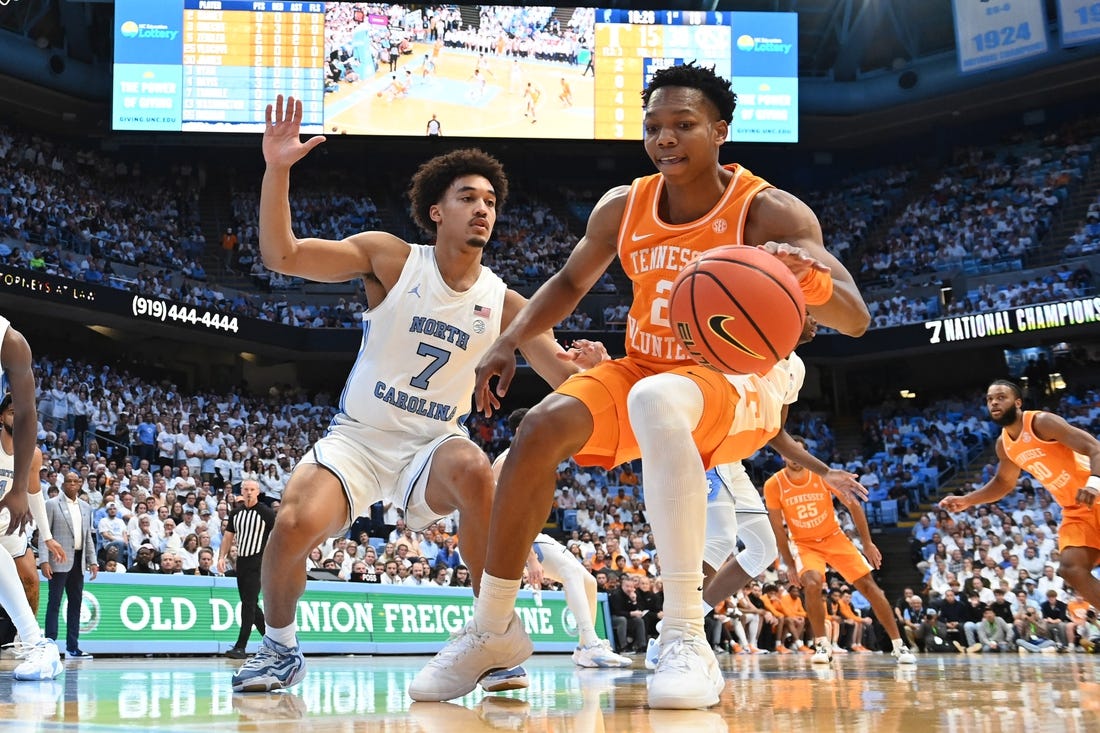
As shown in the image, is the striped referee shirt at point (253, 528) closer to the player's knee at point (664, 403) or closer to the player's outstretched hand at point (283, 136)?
the player's outstretched hand at point (283, 136)

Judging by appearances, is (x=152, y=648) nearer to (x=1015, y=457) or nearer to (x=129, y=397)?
(x=1015, y=457)

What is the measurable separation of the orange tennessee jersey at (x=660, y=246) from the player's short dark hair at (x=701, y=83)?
219mm

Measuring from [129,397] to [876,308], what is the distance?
15.5 metres

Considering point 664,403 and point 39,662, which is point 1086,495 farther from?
point 39,662

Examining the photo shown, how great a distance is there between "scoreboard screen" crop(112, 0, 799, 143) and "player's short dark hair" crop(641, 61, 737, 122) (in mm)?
19273

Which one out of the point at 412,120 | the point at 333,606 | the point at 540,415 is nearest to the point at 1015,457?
the point at 540,415

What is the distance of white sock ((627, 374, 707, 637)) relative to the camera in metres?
3.11

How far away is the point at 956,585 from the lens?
51.3 feet

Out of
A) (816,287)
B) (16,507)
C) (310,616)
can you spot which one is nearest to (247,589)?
(310,616)

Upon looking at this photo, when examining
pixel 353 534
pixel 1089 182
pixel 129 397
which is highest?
pixel 1089 182

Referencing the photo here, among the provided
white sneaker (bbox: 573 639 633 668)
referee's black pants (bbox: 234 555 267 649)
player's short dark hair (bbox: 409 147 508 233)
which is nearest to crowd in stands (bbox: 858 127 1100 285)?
white sneaker (bbox: 573 639 633 668)

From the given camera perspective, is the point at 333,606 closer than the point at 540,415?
No

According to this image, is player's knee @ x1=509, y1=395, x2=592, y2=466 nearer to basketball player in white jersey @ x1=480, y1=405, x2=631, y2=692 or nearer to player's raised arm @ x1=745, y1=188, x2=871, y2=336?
player's raised arm @ x1=745, y1=188, x2=871, y2=336

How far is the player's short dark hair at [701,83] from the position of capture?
11.8ft
